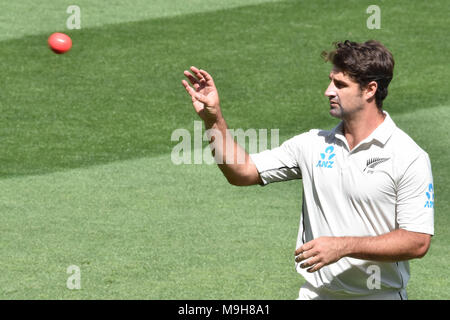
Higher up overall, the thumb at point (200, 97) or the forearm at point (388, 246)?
the thumb at point (200, 97)

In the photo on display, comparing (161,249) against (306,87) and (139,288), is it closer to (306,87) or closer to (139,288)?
(139,288)

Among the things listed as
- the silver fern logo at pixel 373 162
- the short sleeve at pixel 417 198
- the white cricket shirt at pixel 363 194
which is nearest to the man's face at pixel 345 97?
the white cricket shirt at pixel 363 194

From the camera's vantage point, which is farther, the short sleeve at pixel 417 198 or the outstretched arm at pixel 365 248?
the short sleeve at pixel 417 198

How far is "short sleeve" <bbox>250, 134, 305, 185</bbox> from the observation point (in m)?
5.73

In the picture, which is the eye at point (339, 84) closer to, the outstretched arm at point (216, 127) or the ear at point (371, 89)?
the ear at point (371, 89)

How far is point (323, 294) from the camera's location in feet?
18.3

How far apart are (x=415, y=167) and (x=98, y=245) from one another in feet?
15.1

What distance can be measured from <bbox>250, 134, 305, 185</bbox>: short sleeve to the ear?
49 centimetres

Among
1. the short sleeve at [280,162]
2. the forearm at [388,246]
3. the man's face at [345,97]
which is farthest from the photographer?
the short sleeve at [280,162]

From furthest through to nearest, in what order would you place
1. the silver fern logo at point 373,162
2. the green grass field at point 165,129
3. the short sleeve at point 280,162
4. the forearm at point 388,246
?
1. the green grass field at point 165,129
2. the short sleeve at point 280,162
3. the silver fern logo at point 373,162
4. the forearm at point 388,246

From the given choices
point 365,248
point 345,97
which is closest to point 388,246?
point 365,248

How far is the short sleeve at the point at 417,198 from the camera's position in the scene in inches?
204

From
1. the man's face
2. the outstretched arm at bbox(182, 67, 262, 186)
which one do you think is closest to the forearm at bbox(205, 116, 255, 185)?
the outstretched arm at bbox(182, 67, 262, 186)

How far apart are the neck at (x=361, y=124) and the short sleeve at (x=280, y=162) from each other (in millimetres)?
325
